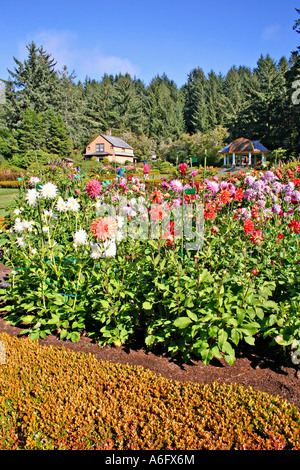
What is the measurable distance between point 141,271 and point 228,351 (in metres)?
0.94

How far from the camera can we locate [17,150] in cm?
3588

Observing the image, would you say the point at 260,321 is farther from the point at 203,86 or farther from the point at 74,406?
the point at 203,86

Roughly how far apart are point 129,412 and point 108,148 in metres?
44.8

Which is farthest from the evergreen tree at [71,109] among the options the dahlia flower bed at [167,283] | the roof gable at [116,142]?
the dahlia flower bed at [167,283]

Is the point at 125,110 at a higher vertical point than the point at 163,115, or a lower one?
higher

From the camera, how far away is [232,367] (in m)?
2.52

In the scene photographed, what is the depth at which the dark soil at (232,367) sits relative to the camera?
232 centimetres

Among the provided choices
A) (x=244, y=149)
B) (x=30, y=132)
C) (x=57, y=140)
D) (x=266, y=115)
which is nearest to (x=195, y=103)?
(x=266, y=115)

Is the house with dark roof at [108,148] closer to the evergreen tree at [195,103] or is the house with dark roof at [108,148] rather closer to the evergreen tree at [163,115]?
the evergreen tree at [163,115]

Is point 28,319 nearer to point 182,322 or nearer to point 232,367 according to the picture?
point 182,322

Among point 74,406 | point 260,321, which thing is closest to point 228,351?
point 260,321

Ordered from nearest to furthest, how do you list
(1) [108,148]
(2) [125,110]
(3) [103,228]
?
(3) [103,228]
(1) [108,148]
(2) [125,110]

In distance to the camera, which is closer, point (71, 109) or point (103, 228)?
point (103, 228)

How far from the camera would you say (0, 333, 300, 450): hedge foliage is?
1799mm
